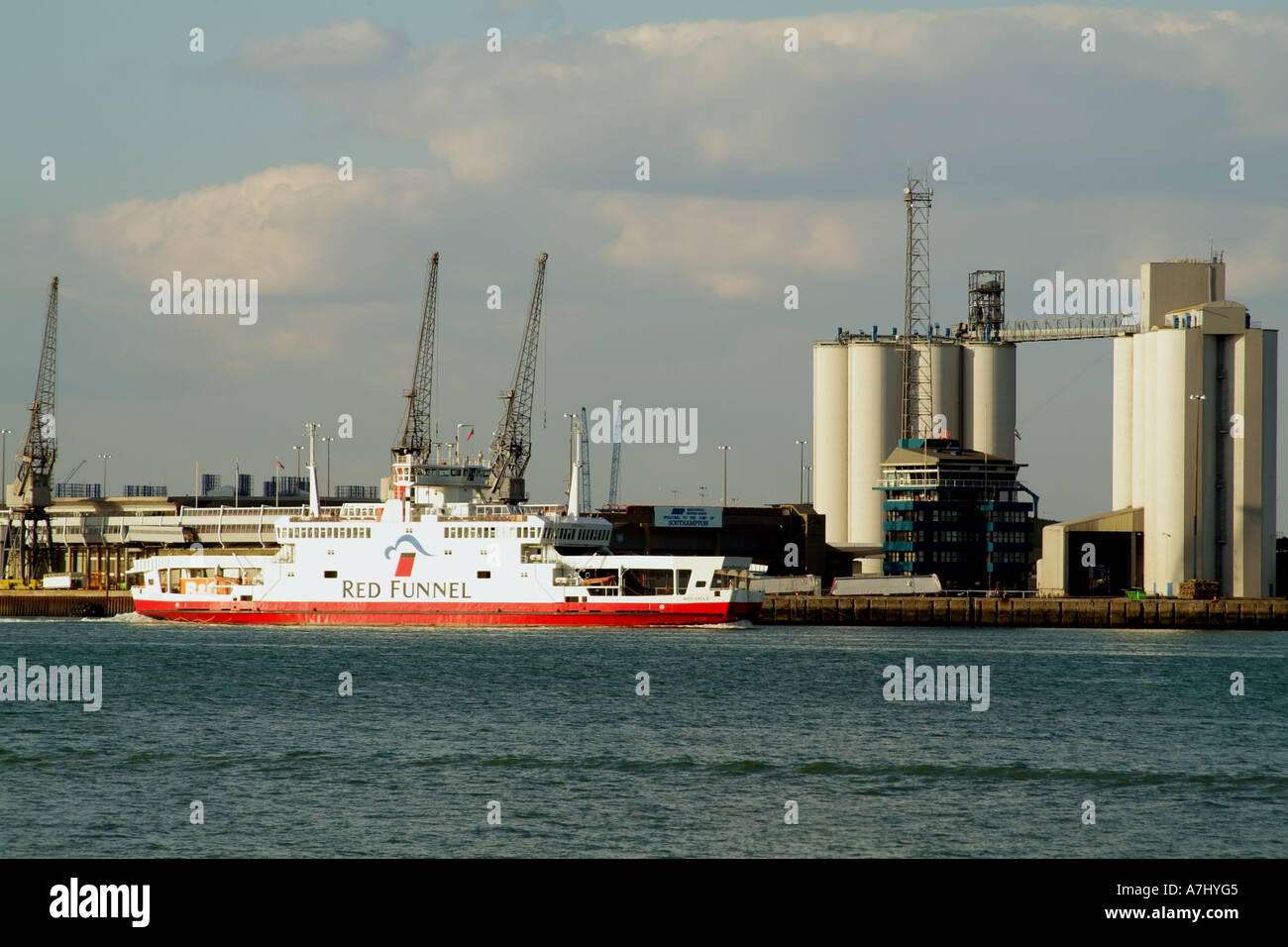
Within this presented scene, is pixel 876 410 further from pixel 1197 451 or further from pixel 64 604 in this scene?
pixel 64 604

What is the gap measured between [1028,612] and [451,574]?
1574 inches

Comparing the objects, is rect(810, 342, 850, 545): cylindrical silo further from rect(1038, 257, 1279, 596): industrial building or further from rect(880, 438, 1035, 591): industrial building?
rect(1038, 257, 1279, 596): industrial building

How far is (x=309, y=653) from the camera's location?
224 ft

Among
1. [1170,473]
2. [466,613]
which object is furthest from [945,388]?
[466,613]

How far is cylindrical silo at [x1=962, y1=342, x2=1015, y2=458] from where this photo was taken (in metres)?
138

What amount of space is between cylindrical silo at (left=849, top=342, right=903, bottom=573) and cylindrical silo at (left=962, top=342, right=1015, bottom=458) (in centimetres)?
702

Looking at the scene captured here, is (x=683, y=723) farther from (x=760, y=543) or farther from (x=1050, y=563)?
(x=760, y=543)

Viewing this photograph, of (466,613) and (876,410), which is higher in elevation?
(876,410)

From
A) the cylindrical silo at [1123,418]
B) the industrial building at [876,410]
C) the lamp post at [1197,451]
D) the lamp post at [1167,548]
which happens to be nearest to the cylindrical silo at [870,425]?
the industrial building at [876,410]

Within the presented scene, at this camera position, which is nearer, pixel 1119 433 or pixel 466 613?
pixel 466 613

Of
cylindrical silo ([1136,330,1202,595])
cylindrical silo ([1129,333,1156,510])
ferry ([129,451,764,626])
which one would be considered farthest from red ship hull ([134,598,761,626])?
cylindrical silo ([1129,333,1156,510])

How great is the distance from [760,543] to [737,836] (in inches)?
4022

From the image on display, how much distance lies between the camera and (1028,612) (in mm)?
103500

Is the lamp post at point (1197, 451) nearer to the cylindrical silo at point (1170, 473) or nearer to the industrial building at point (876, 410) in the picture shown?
the cylindrical silo at point (1170, 473)
